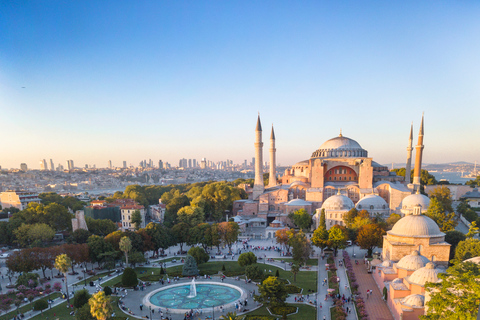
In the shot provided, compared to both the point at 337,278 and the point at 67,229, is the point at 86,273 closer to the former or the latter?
the point at 67,229

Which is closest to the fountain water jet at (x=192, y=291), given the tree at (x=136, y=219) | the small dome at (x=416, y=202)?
the tree at (x=136, y=219)

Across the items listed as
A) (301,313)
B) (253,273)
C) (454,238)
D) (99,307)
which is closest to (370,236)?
(454,238)

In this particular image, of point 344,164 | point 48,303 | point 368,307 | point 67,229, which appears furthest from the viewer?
point 344,164

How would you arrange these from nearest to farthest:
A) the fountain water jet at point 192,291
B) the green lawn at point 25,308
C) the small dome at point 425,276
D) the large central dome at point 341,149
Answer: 1. the small dome at point 425,276
2. the green lawn at point 25,308
3. the fountain water jet at point 192,291
4. the large central dome at point 341,149

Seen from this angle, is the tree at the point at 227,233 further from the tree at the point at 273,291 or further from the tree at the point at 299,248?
the tree at the point at 273,291

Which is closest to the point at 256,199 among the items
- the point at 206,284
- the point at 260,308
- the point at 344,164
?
the point at 344,164

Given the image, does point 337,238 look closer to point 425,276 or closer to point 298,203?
point 425,276
